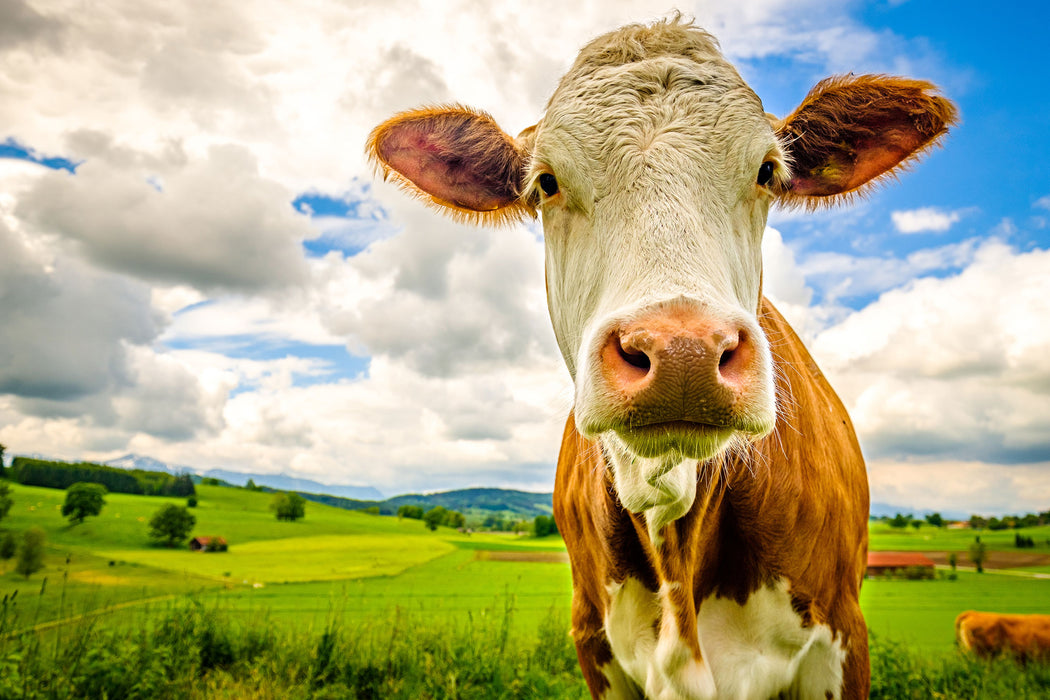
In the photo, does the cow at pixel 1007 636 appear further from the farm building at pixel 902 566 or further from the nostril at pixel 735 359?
the farm building at pixel 902 566

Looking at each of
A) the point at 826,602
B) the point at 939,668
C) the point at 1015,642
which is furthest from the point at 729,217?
the point at 1015,642

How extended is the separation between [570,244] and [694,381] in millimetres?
1177

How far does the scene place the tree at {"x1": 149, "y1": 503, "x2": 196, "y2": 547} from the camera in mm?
32750

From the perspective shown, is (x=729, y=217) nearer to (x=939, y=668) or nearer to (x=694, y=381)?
(x=694, y=381)

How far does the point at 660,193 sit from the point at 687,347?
0.81m

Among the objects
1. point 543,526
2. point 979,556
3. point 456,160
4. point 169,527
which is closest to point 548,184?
point 456,160

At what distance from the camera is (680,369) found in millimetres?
1517

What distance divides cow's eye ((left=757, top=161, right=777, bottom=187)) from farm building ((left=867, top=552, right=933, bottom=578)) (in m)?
24.9

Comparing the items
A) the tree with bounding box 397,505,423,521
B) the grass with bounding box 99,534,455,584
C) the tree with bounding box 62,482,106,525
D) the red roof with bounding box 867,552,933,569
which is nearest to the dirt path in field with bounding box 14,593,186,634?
the grass with bounding box 99,534,455,584

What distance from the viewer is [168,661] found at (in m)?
5.62

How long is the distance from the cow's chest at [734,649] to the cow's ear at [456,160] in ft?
7.91

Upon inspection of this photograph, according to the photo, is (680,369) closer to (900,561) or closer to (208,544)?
(900,561)

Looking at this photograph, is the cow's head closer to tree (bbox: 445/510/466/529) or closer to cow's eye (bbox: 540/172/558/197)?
cow's eye (bbox: 540/172/558/197)

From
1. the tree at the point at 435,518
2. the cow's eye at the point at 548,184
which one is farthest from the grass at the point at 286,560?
the tree at the point at 435,518
